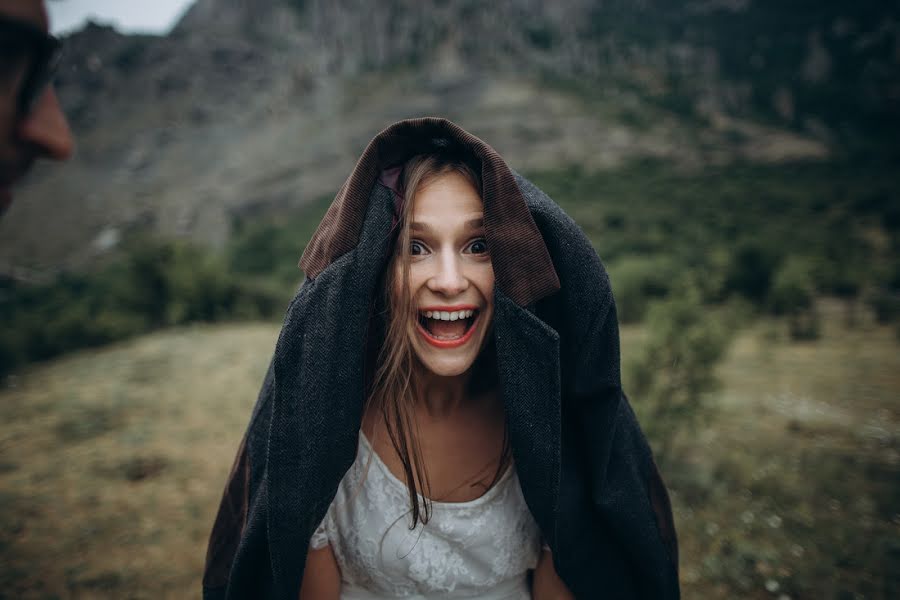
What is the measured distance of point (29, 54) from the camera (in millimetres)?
648

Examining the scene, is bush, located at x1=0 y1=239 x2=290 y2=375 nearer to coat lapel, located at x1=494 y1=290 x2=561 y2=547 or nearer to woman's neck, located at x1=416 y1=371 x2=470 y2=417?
woman's neck, located at x1=416 y1=371 x2=470 y2=417

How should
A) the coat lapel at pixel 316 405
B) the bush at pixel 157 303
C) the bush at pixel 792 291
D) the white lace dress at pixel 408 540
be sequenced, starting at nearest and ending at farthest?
the coat lapel at pixel 316 405 < the white lace dress at pixel 408 540 < the bush at pixel 157 303 < the bush at pixel 792 291

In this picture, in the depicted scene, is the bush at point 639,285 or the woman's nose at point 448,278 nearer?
Answer: the woman's nose at point 448,278

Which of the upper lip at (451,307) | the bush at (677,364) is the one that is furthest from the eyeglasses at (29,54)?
the bush at (677,364)

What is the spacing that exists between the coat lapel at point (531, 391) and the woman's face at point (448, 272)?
0.13 m

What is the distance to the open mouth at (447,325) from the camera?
137 centimetres

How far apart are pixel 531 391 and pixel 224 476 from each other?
4.11 m

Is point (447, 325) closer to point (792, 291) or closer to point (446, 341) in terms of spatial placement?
point (446, 341)

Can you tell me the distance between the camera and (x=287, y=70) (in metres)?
89.6

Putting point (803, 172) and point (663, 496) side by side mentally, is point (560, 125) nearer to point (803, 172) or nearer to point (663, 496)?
point (803, 172)

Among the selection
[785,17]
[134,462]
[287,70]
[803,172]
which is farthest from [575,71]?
[134,462]

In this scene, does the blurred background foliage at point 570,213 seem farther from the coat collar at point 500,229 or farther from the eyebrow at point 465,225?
the eyebrow at point 465,225

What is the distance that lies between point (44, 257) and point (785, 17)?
117 meters

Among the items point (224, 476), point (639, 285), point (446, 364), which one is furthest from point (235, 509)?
point (639, 285)
